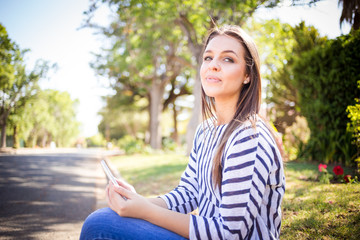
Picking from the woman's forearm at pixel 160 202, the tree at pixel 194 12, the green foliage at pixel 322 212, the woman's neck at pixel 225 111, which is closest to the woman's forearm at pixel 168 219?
the woman's forearm at pixel 160 202

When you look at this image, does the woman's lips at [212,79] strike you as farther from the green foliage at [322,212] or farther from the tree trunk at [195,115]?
the tree trunk at [195,115]

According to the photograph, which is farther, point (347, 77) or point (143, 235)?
point (347, 77)

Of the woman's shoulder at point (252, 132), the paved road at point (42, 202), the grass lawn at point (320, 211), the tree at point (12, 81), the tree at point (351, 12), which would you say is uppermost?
the tree at point (351, 12)

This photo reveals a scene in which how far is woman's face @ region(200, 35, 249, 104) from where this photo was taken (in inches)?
57.6

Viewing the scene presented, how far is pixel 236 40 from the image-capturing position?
4.88 ft

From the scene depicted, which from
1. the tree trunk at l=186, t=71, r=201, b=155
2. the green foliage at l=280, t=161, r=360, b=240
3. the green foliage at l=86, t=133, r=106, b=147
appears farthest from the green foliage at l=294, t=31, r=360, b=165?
the green foliage at l=86, t=133, r=106, b=147

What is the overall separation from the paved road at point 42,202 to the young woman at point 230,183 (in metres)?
2.26

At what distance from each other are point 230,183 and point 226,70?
73 centimetres

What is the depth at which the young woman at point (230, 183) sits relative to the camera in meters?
1.10

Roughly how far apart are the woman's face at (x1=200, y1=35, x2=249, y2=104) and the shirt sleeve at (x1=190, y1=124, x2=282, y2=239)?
42cm

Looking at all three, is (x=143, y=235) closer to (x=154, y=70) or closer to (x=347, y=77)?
(x=347, y=77)

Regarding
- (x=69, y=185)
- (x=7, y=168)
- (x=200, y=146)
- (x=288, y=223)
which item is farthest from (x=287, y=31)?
(x=7, y=168)

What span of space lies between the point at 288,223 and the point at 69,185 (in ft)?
18.0

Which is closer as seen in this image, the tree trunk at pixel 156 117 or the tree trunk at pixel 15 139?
the tree trunk at pixel 15 139
